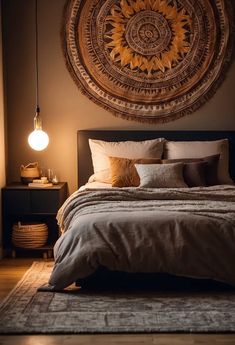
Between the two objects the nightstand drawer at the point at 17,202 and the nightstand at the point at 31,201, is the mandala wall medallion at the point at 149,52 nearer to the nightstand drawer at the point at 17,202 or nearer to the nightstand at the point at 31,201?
the nightstand at the point at 31,201

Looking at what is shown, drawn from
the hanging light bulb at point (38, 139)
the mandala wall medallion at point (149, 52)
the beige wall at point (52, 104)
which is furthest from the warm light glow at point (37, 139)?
the mandala wall medallion at point (149, 52)

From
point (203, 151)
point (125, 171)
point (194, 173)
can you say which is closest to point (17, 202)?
point (125, 171)

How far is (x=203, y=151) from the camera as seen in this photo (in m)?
5.61

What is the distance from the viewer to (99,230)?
13.3 feet

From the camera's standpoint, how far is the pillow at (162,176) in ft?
16.9

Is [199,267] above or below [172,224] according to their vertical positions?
below

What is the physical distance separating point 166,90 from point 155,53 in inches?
14.9

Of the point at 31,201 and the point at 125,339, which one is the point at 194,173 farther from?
the point at 125,339

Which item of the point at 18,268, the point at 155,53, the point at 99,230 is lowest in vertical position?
the point at 18,268

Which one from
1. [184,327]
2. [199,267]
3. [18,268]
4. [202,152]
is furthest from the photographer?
[202,152]

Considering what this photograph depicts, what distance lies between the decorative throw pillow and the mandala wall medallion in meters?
0.66

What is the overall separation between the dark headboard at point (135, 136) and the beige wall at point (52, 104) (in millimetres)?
106

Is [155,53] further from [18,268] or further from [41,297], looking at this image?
[41,297]

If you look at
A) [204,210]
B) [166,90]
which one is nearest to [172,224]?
[204,210]
